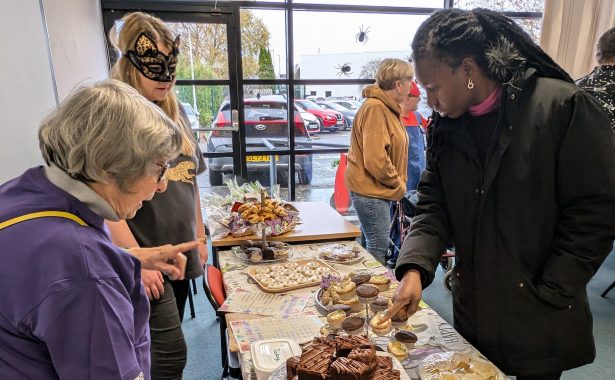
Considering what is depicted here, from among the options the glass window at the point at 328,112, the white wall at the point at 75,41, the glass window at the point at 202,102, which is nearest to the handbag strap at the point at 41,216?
the white wall at the point at 75,41

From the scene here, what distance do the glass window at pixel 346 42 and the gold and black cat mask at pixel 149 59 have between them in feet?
8.33

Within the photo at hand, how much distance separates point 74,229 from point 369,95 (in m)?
1.99

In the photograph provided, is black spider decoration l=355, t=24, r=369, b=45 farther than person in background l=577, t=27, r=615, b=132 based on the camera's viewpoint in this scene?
Yes

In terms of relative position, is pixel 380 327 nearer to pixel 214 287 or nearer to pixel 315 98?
pixel 214 287

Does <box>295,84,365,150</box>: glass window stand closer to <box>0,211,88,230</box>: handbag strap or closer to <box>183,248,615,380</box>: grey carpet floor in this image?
<box>183,248,615,380</box>: grey carpet floor

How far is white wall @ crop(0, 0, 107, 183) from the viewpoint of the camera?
135cm

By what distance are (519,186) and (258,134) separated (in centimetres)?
314

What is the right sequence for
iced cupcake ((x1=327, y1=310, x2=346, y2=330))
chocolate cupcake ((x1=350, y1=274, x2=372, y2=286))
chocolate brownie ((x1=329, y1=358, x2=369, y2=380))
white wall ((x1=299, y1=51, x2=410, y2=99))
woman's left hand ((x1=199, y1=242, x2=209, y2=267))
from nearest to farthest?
chocolate brownie ((x1=329, y1=358, x2=369, y2=380)) < iced cupcake ((x1=327, y1=310, x2=346, y2=330)) < chocolate cupcake ((x1=350, y1=274, x2=372, y2=286)) < woman's left hand ((x1=199, y1=242, x2=209, y2=267)) < white wall ((x1=299, y1=51, x2=410, y2=99))

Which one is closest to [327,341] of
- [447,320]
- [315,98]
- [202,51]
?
[447,320]

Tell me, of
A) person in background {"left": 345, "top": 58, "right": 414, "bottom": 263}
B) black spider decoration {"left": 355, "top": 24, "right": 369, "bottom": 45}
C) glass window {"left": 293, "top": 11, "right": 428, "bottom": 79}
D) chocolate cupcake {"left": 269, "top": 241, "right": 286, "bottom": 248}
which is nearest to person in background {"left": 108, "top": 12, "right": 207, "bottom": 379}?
chocolate cupcake {"left": 269, "top": 241, "right": 286, "bottom": 248}

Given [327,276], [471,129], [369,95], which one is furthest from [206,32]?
[471,129]

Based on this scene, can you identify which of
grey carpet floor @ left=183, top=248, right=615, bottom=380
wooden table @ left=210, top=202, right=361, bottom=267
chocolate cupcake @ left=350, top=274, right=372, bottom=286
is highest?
chocolate cupcake @ left=350, top=274, right=372, bottom=286

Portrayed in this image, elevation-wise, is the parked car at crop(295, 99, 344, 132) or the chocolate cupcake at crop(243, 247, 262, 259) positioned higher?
the parked car at crop(295, 99, 344, 132)

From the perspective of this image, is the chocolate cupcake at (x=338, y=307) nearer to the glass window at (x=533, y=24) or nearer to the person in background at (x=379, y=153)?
the person in background at (x=379, y=153)
